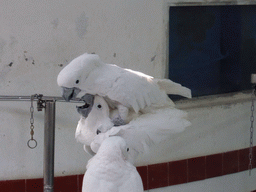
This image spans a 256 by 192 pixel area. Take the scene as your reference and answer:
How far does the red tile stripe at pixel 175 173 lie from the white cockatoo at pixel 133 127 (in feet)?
3.16

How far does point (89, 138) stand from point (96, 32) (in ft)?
3.29

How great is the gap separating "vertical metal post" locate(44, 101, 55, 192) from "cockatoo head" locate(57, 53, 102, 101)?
57 cm

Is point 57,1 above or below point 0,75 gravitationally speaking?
above

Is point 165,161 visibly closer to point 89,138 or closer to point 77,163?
point 77,163

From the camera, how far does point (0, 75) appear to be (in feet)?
8.27

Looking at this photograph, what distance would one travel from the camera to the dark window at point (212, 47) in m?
2.90

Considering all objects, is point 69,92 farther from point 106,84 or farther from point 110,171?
point 110,171

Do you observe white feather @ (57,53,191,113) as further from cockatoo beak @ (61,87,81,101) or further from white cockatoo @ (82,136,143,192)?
white cockatoo @ (82,136,143,192)

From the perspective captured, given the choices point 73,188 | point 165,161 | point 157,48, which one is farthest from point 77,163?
point 157,48

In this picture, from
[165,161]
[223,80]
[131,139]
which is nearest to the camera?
[131,139]

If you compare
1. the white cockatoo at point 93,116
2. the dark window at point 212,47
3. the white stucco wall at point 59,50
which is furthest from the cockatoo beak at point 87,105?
the dark window at point 212,47

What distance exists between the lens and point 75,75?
5.19ft

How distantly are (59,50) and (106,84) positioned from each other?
0.99 meters

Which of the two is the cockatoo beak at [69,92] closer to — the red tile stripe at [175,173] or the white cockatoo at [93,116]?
the white cockatoo at [93,116]
